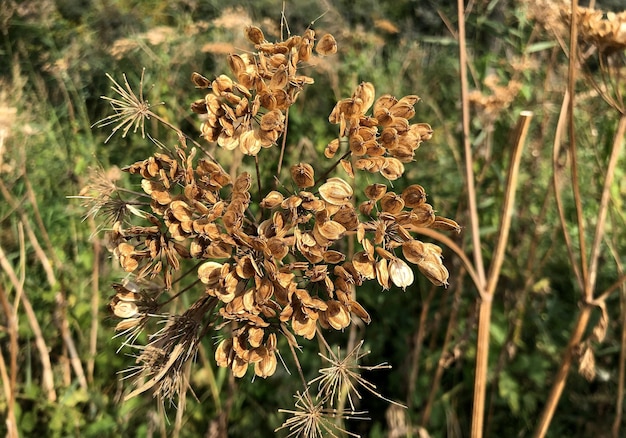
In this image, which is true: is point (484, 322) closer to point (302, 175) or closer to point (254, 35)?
point (302, 175)

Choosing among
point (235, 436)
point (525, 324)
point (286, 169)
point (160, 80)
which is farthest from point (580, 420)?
point (160, 80)

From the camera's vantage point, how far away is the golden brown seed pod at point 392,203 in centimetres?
63

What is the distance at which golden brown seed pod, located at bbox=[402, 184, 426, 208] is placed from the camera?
2.09ft

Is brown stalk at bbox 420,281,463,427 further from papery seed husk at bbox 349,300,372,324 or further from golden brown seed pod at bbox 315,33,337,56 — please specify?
golden brown seed pod at bbox 315,33,337,56

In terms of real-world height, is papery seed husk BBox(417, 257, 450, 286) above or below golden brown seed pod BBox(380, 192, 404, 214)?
below

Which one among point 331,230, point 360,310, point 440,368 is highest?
point 331,230

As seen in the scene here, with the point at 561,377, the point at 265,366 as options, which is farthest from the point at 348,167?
the point at 561,377

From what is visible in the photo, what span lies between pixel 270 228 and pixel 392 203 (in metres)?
0.15

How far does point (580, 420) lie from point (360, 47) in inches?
103

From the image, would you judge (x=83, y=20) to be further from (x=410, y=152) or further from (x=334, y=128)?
(x=410, y=152)

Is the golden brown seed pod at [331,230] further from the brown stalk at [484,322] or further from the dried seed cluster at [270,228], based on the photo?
the brown stalk at [484,322]

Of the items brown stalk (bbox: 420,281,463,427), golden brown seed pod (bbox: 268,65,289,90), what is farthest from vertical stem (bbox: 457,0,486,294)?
brown stalk (bbox: 420,281,463,427)

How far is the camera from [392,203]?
2.09 feet

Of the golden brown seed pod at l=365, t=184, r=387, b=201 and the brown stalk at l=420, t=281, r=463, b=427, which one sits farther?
the brown stalk at l=420, t=281, r=463, b=427
